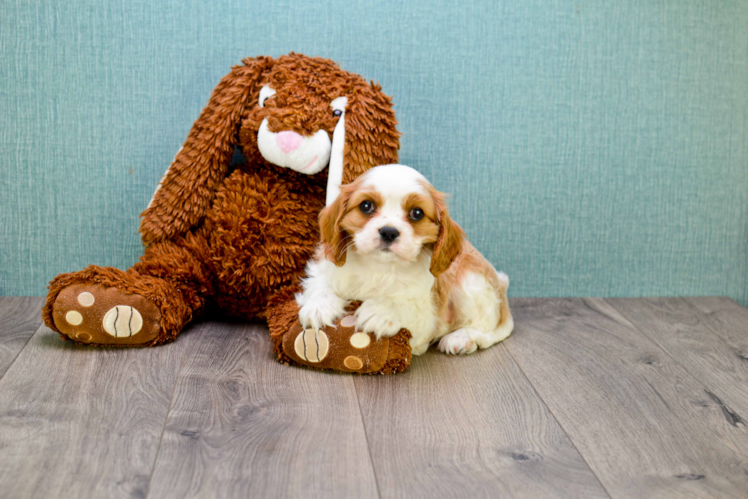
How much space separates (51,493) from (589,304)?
1604mm

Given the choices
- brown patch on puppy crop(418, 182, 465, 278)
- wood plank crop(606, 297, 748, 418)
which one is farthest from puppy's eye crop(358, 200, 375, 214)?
wood plank crop(606, 297, 748, 418)

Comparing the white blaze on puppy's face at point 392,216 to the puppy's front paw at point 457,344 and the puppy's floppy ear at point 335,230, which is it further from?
the puppy's front paw at point 457,344

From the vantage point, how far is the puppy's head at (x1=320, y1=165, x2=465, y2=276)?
1433 mm

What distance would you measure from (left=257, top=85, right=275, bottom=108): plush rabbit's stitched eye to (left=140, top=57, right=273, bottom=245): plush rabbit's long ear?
0.04 meters

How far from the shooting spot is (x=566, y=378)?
1.59 metres

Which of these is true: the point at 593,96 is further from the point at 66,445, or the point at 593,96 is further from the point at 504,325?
the point at 66,445

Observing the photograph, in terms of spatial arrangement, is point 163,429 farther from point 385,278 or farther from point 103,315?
point 385,278

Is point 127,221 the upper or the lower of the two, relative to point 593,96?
lower

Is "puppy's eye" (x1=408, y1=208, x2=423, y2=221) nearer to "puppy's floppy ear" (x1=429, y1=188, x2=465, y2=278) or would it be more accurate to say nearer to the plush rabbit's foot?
"puppy's floppy ear" (x1=429, y1=188, x2=465, y2=278)

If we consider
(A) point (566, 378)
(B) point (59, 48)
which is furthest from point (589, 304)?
(B) point (59, 48)

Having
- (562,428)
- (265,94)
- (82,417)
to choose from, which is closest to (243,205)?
(265,94)

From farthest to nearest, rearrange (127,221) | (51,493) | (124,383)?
(127,221), (124,383), (51,493)

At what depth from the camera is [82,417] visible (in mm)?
1304

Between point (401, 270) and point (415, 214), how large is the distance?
0.49ft
